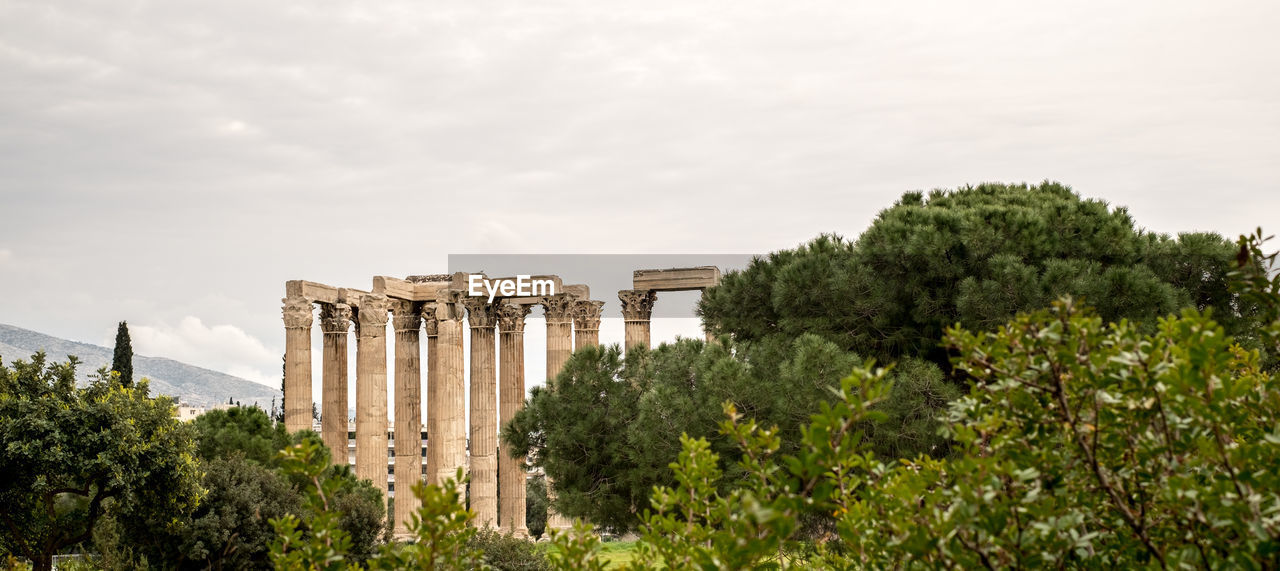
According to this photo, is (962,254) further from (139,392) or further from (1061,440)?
(139,392)

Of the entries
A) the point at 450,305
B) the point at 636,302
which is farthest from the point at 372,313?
the point at 636,302

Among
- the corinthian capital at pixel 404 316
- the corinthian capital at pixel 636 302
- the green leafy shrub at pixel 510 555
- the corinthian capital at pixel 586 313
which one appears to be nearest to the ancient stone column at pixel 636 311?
the corinthian capital at pixel 636 302

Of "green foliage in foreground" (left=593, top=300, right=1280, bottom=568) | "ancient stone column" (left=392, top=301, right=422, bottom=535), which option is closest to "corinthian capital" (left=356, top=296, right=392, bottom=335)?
"ancient stone column" (left=392, top=301, right=422, bottom=535)

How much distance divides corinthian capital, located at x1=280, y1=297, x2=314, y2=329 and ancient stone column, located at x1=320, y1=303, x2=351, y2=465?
2.30 metres

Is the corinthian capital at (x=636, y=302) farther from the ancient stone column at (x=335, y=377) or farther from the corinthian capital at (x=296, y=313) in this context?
the corinthian capital at (x=296, y=313)

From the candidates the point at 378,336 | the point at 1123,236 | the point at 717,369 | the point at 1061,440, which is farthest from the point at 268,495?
the point at 1061,440

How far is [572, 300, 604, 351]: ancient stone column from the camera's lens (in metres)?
39.7

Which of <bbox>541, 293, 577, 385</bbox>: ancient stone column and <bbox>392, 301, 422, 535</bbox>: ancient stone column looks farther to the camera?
<bbox>392, 301, 422, 535</bbox>: ancient stone column

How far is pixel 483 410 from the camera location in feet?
130

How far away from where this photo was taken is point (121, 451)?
25.3 metres

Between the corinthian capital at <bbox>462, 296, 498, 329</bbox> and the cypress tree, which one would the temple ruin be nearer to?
the corinthian capital at <bbox>462, 296, 498, 329</bbox>

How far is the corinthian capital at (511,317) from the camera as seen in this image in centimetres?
4181

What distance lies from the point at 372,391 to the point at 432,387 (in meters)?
5.86

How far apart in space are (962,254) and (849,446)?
16902 millimetres
